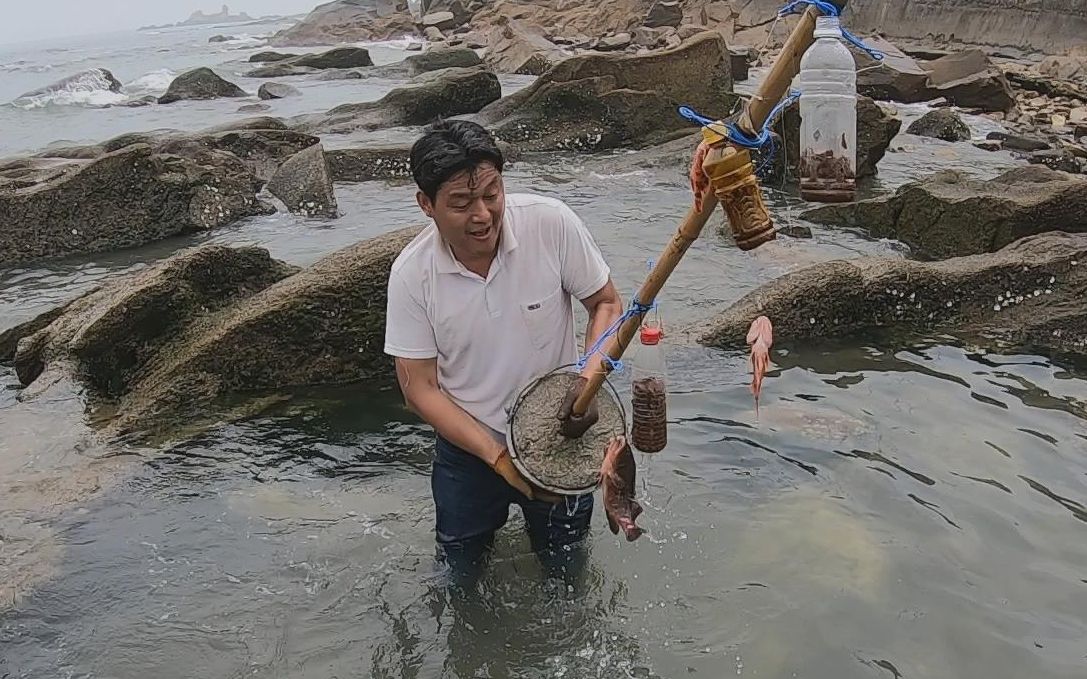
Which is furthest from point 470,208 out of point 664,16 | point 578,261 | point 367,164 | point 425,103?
point 664,16

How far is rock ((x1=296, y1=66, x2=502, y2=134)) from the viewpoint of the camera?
18.0m

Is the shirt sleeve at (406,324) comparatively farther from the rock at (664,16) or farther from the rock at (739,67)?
the rock at (664,16)

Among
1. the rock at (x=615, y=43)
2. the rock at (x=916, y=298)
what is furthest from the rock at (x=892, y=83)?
the rock at (x=615, y=43)

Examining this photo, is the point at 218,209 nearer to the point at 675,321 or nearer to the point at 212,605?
the point at 675,321

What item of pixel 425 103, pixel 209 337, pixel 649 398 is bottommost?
pixel 425 103

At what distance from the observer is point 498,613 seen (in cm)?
452

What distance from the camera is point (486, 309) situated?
144 inches

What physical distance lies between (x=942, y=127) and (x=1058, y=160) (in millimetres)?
2794

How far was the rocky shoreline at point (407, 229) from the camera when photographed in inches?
268

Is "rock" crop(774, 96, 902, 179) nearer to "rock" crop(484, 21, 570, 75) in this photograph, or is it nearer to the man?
the man

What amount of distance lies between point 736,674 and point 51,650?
10.2 ft

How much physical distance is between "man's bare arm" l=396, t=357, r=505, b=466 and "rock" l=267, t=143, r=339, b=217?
926 centimetres

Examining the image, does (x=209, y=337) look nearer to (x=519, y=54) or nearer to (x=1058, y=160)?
(x=1058, y=160)

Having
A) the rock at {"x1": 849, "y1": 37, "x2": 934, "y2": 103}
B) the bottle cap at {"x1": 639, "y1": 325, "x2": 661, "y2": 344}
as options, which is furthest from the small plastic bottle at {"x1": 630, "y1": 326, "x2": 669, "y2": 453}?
the rock at {"x1": 849, "y1": 37, "x2": 934, "y2": 103}
